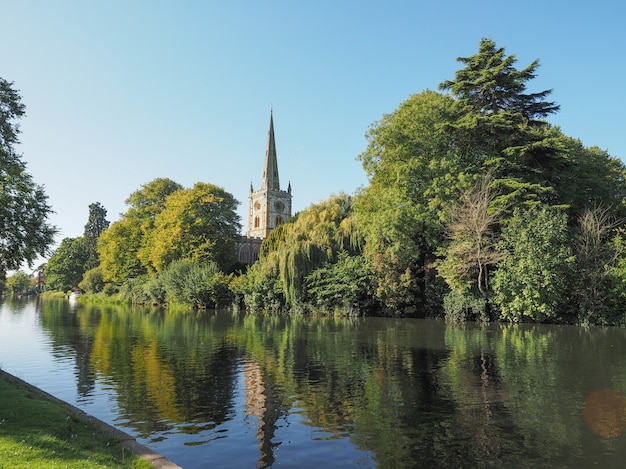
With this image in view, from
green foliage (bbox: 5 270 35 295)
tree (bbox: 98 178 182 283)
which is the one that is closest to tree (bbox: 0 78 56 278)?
tree (bbox: 98 178 182 283)

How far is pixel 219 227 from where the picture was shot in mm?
61188

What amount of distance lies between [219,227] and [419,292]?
32.0 m

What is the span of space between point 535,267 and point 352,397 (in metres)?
21.3

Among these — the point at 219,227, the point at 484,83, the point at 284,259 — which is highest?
the point at 484,83

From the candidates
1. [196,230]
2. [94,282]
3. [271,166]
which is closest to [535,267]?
[196,230]

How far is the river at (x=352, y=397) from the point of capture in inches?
314

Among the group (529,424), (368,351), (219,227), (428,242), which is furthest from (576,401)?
(219,227)

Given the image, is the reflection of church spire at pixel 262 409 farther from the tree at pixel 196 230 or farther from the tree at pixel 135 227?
the tree at pixel 135 227

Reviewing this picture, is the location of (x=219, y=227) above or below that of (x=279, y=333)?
above

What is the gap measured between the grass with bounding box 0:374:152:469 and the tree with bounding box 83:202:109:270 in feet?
322

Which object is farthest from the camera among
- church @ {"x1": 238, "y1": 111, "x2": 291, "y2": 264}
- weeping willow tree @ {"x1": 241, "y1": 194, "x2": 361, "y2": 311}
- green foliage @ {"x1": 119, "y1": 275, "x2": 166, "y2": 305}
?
church @ {"x1": 238, "y1": 111, "x2": 291, "y2": 264}

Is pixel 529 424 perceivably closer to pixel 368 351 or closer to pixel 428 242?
pixel 368 351

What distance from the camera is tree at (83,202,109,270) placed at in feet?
326

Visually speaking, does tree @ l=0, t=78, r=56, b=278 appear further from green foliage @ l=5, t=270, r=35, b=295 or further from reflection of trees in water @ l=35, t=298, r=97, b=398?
green foliage @ l=5, t=270, r=35, b=295
